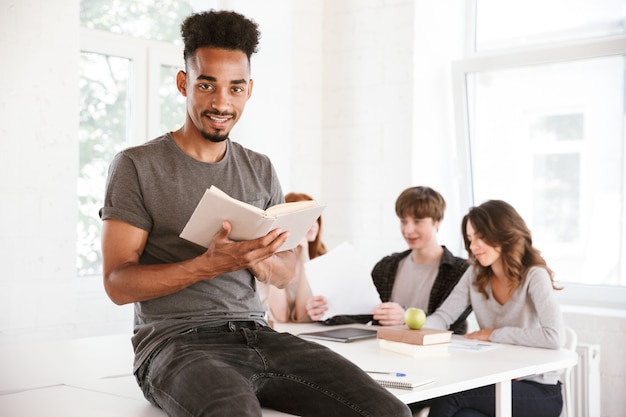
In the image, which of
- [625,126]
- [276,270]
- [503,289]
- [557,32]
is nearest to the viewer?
[276,270]

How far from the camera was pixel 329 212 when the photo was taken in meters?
4.78

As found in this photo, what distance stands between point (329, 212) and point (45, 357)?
2.53 meters

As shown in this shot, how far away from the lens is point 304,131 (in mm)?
4707

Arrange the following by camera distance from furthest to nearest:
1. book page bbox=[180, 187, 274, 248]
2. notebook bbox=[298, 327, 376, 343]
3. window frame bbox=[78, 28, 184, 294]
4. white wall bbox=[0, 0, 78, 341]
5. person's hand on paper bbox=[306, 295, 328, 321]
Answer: window frame bbox=[78, 28, 184, 294]
white wall bbox=[0, 0, 78, 341]
person's hand on paper bbox=[306, 295, 328, 321]
notebook bbox=[298, 327, 376, 343]
book page bbox=[180, 187, 274, 248]

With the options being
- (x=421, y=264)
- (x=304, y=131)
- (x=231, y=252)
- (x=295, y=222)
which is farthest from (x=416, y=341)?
(x=304, y=131)

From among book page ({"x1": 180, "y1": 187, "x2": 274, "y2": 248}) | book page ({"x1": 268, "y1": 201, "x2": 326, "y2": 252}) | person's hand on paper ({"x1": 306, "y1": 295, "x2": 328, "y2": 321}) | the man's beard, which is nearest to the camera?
book page ({"x1": 180, "y1": 187, "x2": 274, "y2": 248})

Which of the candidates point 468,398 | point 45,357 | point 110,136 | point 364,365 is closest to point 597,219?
point 468,398

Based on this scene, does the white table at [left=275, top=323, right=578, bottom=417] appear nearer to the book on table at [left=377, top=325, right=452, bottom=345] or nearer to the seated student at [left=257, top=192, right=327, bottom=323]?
the book on table at [left=377, top=325, right=452, bottom=345]

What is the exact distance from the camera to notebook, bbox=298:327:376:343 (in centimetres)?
282

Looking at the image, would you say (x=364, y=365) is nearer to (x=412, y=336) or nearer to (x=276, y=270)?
(x=412, y=336)

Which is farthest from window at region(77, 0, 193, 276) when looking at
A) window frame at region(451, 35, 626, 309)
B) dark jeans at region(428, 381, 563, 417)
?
dark jeans at region(428, 381, 563, 417)

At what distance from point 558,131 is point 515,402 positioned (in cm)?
195

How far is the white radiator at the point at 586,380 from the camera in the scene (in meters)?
3.54

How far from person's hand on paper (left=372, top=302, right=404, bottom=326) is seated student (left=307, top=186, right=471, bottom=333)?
0.85 ft
